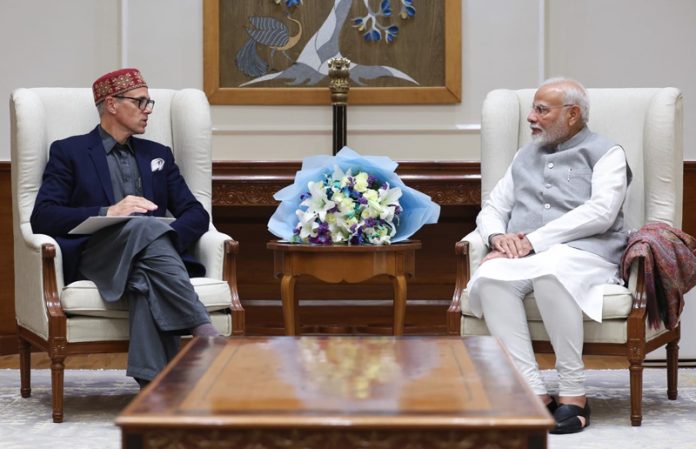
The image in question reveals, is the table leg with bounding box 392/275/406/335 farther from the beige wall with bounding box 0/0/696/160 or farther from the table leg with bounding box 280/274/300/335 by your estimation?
the beige wall with bounding box 0/0/696/160

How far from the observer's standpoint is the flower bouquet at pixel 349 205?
466 cm

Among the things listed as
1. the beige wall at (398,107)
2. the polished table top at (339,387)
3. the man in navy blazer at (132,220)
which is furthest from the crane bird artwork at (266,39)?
the polished table top at (339,387)

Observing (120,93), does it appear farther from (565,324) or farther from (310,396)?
(310,396)

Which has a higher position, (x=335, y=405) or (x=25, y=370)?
(x=335, y=405)

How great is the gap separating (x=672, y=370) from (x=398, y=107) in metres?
2.21

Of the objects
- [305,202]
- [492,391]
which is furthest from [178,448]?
[305,202]

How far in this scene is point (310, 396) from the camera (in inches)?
95.9

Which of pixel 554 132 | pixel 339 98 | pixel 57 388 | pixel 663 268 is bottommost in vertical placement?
pixel 57 388

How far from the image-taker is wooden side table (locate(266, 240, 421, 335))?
4637 millimetres

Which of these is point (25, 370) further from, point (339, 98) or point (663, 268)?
point (663, 268)

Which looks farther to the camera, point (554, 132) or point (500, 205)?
point (500, 205)

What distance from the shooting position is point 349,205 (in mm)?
4648

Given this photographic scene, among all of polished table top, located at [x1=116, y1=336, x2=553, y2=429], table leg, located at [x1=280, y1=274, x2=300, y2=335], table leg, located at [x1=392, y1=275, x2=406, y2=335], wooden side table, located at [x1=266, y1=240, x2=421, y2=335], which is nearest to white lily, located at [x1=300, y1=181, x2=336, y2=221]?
wooden side table, located at [x1=266, y1=240, x2=421, y2=335]

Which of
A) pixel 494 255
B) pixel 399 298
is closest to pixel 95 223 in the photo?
pixel 399 298
